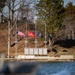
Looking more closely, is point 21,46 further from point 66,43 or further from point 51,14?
point 66,43

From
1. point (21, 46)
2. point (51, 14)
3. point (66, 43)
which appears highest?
point (51, 14)

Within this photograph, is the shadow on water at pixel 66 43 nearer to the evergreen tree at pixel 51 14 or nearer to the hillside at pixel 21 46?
the hillside at pixel 21 46

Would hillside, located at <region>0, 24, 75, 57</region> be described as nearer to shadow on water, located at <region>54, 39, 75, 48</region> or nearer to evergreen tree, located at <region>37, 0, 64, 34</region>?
shadow on water, located at <region>54, 39, 75, 48</region>

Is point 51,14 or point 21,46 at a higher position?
point 51,14

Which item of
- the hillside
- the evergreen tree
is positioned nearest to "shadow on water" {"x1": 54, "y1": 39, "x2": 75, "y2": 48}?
the hillside

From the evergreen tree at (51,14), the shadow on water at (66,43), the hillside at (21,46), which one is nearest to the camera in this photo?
the hillside at (21,46)

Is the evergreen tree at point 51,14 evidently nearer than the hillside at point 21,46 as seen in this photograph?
No

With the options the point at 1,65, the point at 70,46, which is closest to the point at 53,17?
the point at 70,46

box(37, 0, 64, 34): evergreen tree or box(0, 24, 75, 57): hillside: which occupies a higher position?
box(37, 0, 64, 34): evergreen tree

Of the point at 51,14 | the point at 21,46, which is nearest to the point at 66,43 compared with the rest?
the point at 51,14

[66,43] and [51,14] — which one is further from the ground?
[51,14]

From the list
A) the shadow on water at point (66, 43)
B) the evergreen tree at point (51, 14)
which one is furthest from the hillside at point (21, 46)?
the evergreen tree at point (51, 14)

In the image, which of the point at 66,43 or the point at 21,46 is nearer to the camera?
the point at 21,46

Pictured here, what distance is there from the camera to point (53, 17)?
85.4 metres
